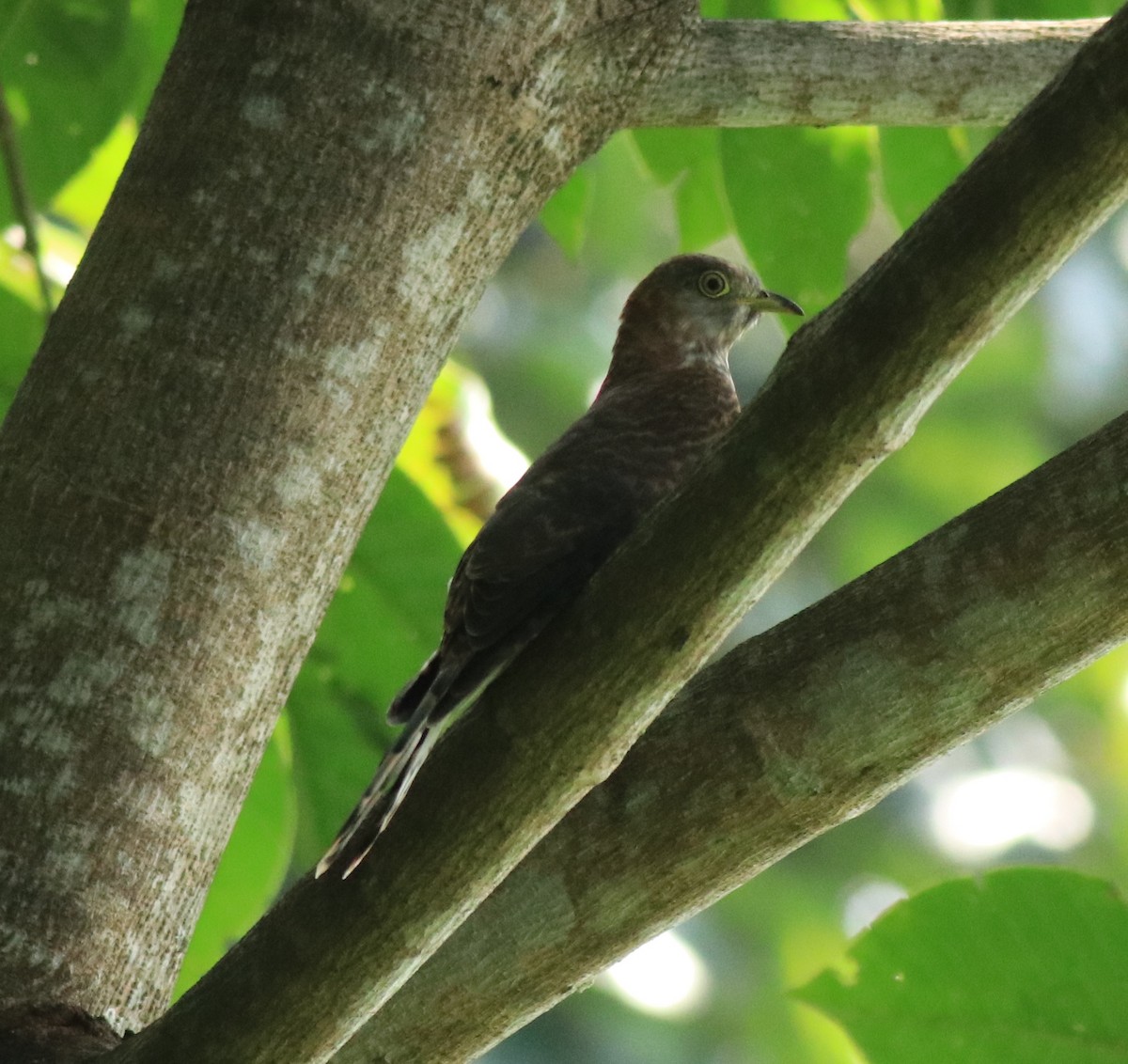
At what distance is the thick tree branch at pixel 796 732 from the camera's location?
163 centimetres

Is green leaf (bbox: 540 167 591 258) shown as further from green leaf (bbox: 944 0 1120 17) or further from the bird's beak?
green leaf (bbox: 944 0 1120 17)

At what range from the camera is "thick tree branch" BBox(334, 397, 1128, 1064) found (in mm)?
1635

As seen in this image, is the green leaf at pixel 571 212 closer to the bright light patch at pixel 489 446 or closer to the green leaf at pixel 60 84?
the green leaf at pixel 60 84

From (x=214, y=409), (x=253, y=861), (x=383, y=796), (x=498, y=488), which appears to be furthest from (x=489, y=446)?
(x=383, y=796)

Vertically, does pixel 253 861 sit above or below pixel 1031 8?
below

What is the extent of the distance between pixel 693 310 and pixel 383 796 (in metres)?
2.07

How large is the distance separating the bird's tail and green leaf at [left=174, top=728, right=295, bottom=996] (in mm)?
570

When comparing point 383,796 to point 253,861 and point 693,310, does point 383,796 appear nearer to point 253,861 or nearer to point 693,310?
point 253,861

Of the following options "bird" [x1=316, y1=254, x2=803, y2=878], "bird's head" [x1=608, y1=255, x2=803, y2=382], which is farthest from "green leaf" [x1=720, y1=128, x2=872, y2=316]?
"bird's head" [x1=608, y1=255, x2=803, y2=382]

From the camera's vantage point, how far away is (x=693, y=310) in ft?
12.3

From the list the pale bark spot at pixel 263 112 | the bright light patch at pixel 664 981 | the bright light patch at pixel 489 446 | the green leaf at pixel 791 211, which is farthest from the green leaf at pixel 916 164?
the bright light patch at pixel 664 981

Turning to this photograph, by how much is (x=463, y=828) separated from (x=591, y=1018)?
9854mm

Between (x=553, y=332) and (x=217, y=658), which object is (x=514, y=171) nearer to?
(x=217, y=658)

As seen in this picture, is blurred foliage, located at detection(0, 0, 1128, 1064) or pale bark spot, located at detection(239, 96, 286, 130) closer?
blurred foliage, located at detection(0, 0, 1128, 1064)
